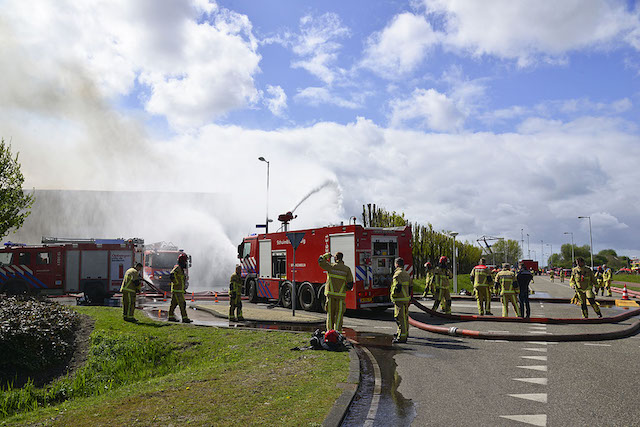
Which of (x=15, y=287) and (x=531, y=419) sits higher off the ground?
(x=15, y=287)

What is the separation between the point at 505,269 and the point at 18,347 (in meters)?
12.1

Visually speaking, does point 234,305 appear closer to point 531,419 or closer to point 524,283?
point 524,283

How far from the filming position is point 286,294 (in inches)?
686

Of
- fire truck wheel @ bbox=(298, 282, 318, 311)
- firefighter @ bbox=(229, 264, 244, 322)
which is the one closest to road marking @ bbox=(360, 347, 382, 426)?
firefighter @ bbox=(229, 264, 244, 322)

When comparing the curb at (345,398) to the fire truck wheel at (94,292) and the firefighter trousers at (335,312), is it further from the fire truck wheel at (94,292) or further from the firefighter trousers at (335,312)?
the fire truck wheel at (94,292)

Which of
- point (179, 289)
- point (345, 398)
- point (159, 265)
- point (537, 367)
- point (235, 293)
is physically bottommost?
point (537, 367)

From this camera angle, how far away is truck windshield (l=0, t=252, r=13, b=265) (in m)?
19.4

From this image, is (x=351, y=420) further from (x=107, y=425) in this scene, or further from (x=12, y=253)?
(x=12, y=253)

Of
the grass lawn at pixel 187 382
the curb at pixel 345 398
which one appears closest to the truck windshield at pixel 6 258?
the grass lawn at pixel 187 382

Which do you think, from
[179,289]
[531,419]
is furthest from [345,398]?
[179,289]

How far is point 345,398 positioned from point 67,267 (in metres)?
18.1

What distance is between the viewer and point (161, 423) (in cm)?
476

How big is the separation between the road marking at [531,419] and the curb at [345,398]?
5.54 feet

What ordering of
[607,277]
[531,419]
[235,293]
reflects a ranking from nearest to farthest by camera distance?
[531,419] < [235,293] < [607,277]
